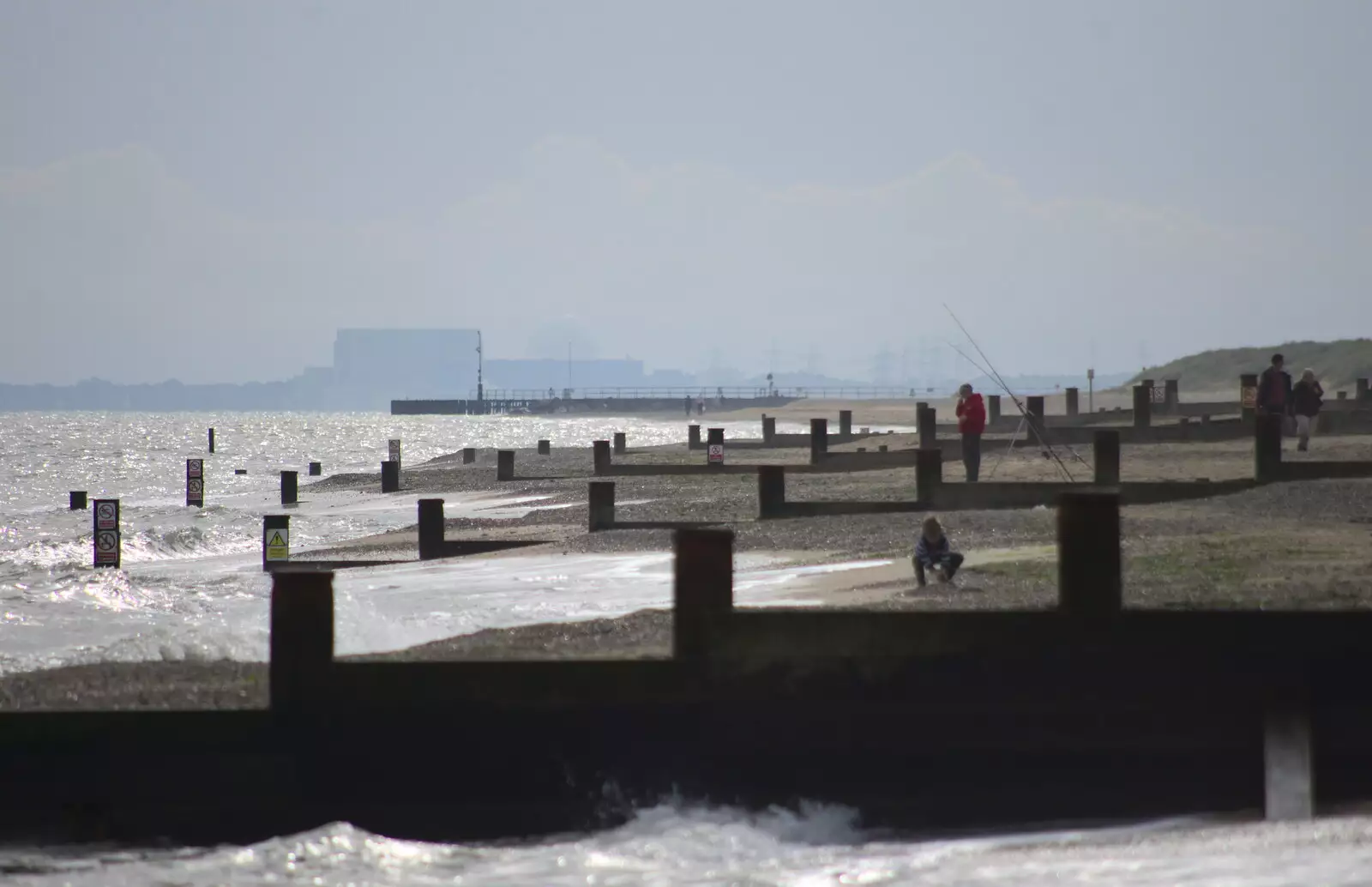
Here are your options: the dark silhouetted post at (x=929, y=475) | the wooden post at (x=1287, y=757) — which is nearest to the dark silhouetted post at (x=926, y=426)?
the dark silhouetted post at (x=929, y=475)

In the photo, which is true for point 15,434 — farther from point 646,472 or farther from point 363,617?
point 363,617

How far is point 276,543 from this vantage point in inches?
850

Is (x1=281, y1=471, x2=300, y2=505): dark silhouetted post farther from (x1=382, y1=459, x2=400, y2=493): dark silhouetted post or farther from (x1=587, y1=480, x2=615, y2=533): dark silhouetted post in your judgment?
(x1=587, y1=480, x2=615, y2=533): dark silhouetted post

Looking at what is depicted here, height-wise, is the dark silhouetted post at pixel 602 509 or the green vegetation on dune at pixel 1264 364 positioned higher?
the green vegetation on dune at pixel 1264 364

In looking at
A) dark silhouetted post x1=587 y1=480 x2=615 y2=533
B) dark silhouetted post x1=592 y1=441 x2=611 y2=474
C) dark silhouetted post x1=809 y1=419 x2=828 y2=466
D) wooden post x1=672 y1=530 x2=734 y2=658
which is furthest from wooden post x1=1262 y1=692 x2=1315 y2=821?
dark silhouetted post x1=592 y1=441 x2=611 y2=474

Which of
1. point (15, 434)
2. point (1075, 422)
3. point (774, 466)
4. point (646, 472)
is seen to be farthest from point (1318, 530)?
point (15, 434)

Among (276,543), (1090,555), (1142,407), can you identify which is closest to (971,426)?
(276,543)

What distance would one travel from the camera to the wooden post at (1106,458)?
19.8m

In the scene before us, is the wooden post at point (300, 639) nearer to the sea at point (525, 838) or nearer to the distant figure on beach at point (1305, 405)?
the sea at point (525, 838)

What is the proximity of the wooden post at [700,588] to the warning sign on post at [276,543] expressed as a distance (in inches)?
544

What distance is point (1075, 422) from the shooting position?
1598 inches

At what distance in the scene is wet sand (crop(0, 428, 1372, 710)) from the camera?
36.3 feet

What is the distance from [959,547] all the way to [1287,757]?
758 cm

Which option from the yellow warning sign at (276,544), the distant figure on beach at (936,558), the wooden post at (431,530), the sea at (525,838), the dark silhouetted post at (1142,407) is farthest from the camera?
the dark silhouetted post at (1142,407)
